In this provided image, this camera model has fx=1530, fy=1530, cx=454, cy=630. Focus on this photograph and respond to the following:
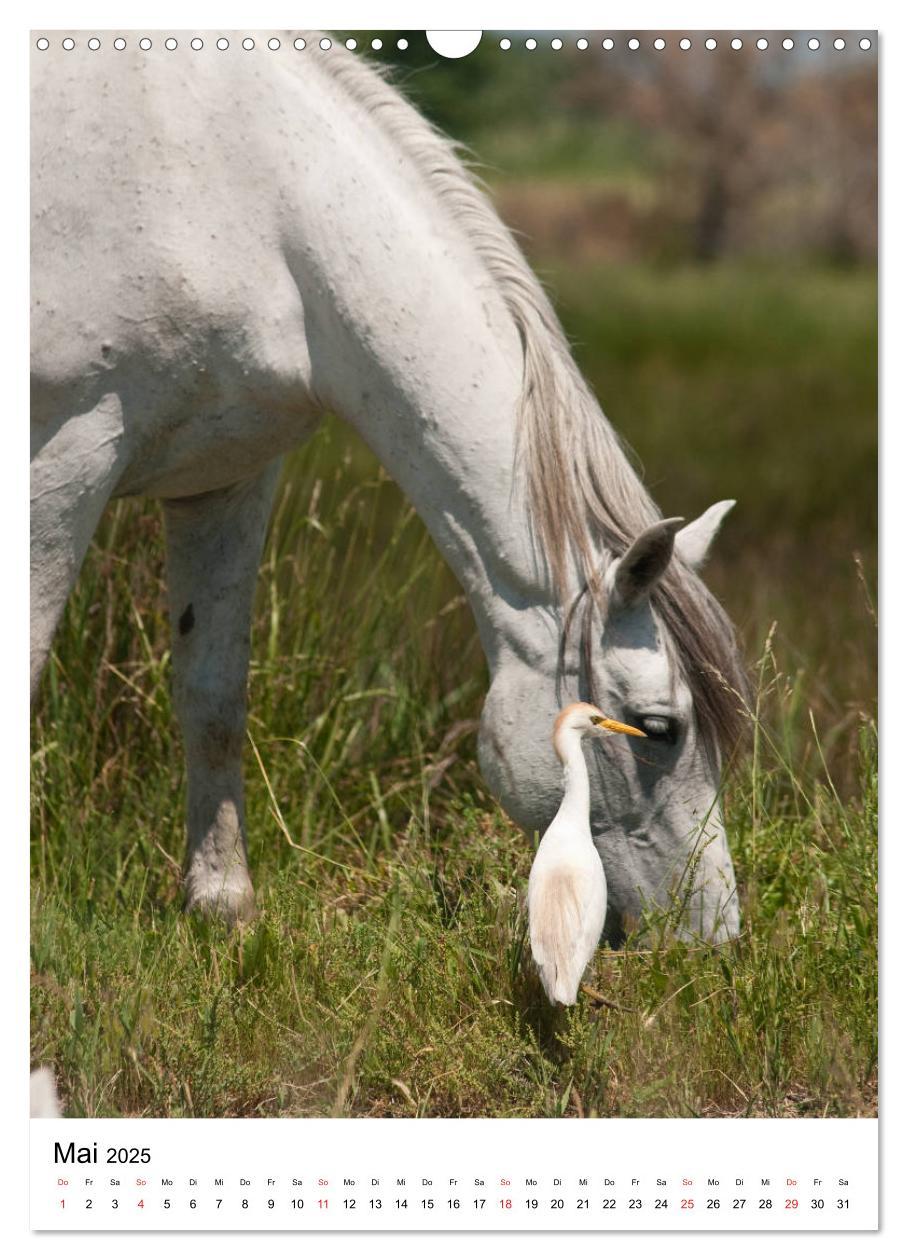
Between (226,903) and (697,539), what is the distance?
4.55 feet

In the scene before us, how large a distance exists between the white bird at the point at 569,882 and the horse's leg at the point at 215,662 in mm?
1013

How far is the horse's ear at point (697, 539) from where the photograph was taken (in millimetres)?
3021

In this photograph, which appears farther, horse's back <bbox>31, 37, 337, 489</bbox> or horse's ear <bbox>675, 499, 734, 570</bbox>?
horse's ear <bbox>675, 499, 734, 570</bbox>

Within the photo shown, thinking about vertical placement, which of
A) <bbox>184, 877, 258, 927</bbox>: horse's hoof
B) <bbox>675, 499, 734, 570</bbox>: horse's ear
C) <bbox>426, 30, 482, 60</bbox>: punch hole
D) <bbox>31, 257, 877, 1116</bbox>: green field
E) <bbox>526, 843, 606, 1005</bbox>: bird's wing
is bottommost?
<bbox>184, 877, 258, 927</bbox>: horse's hoof

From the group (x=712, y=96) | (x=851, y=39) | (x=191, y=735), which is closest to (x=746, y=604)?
(x=191, y=735)

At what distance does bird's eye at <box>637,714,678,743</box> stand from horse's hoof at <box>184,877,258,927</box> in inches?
43.6

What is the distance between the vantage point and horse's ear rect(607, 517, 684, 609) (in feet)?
→ 8.98

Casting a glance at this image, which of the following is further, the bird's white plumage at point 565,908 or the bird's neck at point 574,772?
the bird's neck at point 574,772

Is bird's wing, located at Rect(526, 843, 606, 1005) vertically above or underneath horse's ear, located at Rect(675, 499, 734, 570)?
underneath

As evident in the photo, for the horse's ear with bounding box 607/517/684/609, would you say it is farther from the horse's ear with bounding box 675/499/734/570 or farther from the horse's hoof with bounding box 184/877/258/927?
the horse's hoof with bounding box 184/877/258/927

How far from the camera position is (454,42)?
265 cm
